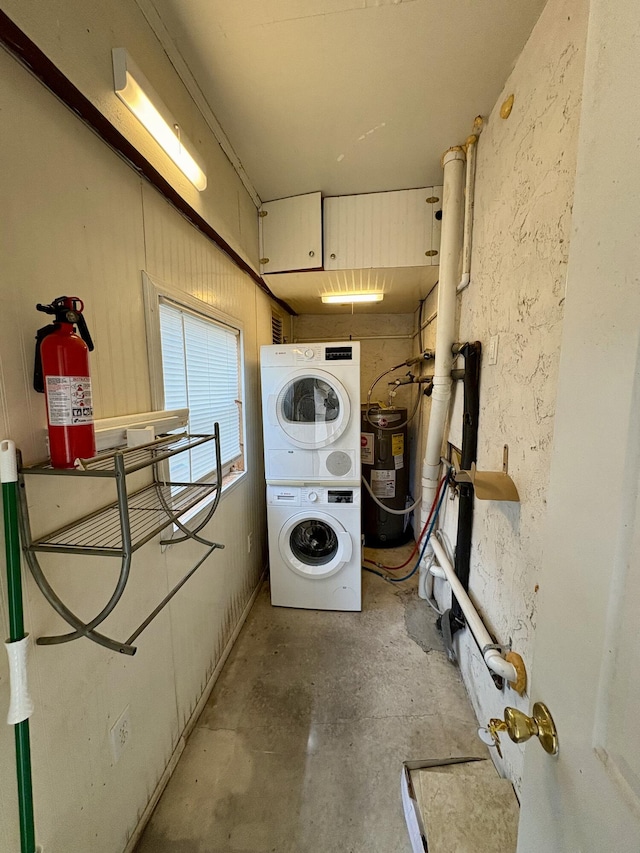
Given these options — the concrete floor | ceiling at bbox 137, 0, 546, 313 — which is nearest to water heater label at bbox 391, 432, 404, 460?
the concrete floor

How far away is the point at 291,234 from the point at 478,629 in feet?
7.84

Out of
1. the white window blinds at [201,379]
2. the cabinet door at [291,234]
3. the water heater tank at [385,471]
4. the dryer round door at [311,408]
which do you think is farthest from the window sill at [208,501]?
the cabinet door at [291,234]

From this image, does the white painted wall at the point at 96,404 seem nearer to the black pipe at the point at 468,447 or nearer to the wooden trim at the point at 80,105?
the wooden trim at the point at 80,105

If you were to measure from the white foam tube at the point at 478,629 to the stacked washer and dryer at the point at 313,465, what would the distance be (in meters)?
0.65

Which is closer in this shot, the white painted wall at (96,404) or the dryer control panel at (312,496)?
the white painted wall at (96,404)

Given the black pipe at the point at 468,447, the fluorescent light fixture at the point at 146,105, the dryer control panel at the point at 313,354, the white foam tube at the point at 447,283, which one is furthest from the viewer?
the dryer control panel at the point at 313,354

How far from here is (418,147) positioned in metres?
1.69

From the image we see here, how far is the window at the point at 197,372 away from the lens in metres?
1.28

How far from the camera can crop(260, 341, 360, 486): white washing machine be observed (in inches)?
81.2

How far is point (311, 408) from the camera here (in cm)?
222

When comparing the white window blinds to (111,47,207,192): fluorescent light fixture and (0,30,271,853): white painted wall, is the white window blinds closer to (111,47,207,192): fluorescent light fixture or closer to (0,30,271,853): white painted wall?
(0,30,271,853): white painted wall

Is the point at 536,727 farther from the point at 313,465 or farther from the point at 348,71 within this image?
the point at 348,71

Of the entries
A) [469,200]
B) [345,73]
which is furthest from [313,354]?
[345,73]

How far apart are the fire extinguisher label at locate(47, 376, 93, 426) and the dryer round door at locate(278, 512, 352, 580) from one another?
5.45 feet
